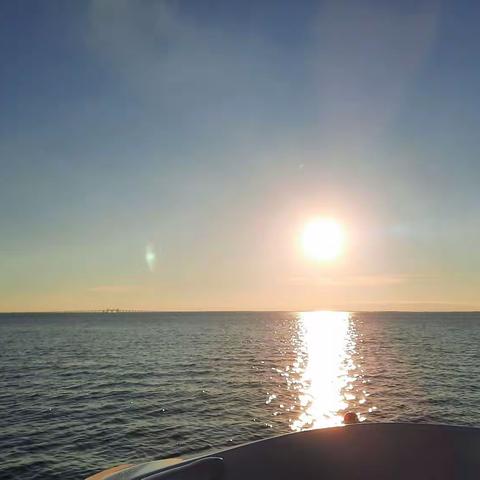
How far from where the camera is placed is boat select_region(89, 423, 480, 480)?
7.06 metres

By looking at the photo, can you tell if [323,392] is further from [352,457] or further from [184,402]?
[352,457]

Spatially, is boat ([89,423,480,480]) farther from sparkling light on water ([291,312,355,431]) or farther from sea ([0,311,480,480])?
sparkling light on water ([291,312,355,431])

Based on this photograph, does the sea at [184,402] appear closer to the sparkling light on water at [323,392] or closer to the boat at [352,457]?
the sparkling light on water at [323,392]

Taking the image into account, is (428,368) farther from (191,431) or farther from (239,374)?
(191,431)

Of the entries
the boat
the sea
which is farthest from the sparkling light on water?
the boat

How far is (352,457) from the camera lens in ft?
25.2

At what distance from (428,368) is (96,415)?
34792 millimetres


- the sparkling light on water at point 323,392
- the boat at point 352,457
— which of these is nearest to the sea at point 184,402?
the sparkling light on water at point 323,392

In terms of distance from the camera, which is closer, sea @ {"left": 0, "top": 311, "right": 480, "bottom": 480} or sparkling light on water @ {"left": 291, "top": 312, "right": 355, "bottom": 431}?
sea @ {"left": 0, "top": 311, "right": 480, "bottom": 480}

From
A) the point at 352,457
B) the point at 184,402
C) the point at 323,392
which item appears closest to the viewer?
the point at 352,457

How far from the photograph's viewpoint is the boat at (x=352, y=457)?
23.2 feet

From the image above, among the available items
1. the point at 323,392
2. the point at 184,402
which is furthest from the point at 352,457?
the point at 323,392

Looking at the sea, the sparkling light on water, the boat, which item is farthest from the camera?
the sparkling light on water

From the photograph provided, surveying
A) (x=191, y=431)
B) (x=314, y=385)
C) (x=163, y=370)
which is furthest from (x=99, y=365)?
(x=191, y=431)
